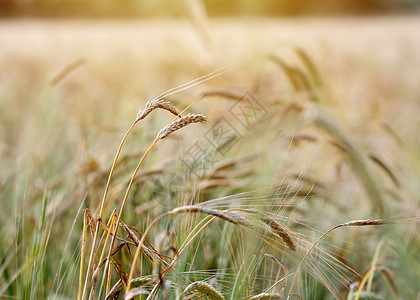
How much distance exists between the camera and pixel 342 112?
2.99 ft

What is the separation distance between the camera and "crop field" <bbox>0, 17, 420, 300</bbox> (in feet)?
1.05

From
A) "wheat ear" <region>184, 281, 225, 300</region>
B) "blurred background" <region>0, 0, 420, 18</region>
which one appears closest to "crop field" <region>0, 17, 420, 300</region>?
"wheat ear" <region>184, 281, 225, 300</region>

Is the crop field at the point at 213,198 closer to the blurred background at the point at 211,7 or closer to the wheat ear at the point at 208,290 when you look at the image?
the wheat ear at the point at 208,290

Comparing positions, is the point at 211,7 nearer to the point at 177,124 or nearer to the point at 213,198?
the point at 213,198

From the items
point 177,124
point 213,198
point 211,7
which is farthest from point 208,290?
point 211,7

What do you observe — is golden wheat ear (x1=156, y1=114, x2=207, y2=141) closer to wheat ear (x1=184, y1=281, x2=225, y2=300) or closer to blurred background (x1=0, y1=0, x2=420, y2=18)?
wheat ear (x1=184, y1=281, x2=225, y2=300)

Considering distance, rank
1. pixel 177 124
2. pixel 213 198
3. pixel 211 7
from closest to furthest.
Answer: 1. pixel 177 124
2. pixel 213 198
3. pixel 211 7

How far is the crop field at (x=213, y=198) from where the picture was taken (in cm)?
32

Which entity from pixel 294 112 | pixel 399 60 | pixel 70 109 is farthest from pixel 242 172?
pixel 399 60

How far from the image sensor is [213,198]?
58cm

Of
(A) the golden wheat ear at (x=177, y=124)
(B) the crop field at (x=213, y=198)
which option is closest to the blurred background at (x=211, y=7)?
(B) the crop field at (x=213, y=198)

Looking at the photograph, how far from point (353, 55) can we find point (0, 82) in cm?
216

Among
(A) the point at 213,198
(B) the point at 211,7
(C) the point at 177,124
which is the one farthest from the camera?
(B) the point at 211,7

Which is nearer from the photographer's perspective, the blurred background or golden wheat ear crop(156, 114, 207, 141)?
golden wheat ear crop(156, 114, 207, 141)
